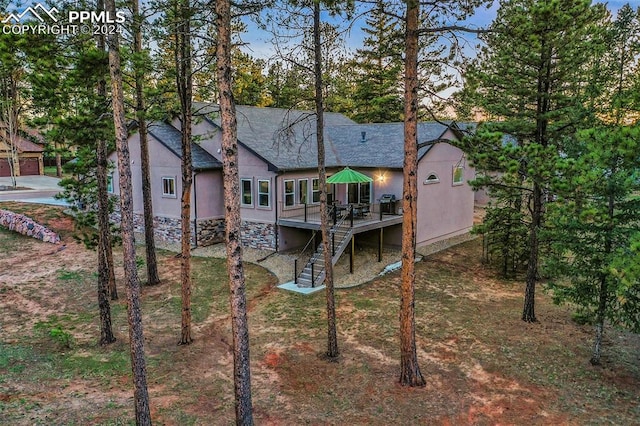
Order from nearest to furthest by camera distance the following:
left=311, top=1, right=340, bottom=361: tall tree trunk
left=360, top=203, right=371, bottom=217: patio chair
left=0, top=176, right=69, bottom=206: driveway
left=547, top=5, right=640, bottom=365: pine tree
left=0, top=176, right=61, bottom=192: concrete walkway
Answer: left=547, top=5, right=640, bottom=365: pine tree → left=311, top=1, right=340, bottom=361: tall tree trunk → left=360, top=203, right=371, bottom=217: patio chair → left=0, top=176, right=69, bottom=206: driveway → left=0, top=176, right=61, bottom=192: concrete walkway

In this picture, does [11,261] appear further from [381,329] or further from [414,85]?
[414,85]

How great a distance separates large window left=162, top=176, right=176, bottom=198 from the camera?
2125 centimetres

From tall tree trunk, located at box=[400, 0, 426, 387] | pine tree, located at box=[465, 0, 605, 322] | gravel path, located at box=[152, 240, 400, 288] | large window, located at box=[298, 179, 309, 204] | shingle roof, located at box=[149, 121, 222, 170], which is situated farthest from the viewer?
shingle roof, located at box=[149, 121, 222, 170]

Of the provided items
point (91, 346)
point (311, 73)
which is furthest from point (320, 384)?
point (311, 73)

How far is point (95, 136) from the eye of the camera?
1038 centimetres

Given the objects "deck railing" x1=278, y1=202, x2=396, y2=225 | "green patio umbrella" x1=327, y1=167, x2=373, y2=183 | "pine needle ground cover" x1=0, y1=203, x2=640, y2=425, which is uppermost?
"green patio umbrella" x1=327, y1=167, x2=373, y2=183

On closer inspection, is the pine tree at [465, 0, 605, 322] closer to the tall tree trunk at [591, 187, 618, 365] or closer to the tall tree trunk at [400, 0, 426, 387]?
the tall tree trunk at [591, 187, 618, 365]

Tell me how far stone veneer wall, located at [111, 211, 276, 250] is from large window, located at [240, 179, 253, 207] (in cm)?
96

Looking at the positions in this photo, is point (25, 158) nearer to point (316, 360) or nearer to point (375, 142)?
point (375, 142)

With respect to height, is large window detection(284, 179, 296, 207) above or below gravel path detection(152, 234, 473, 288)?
above

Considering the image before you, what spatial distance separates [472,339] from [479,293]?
423 cm

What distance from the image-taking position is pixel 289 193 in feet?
64.2

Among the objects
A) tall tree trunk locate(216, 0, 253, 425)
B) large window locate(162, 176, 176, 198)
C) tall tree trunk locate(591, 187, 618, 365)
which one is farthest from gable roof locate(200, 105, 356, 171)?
tall tree trunk locate(591, 187, 618, 365)

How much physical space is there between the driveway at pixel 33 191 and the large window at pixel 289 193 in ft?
46.7
